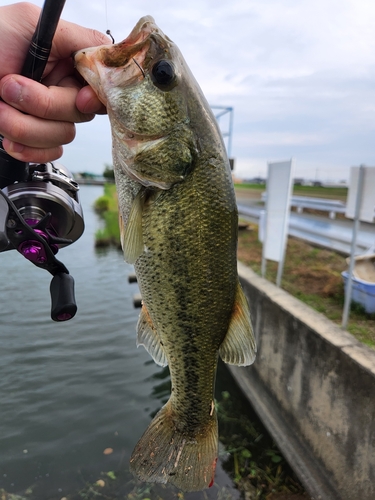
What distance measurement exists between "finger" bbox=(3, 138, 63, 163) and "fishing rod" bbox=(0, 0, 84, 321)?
0.18m

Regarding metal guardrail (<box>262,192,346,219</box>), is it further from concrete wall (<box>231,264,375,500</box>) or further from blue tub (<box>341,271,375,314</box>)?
concrete wall (<box>231,264,375,500</box>)

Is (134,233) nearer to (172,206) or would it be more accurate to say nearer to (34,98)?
(172,206)

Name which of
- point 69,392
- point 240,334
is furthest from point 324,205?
point 240,334

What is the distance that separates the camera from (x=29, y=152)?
4.99 ft

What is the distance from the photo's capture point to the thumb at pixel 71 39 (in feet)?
4.99

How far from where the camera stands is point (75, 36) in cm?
155

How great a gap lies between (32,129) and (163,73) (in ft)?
1.95

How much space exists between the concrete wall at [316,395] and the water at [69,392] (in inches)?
39.2

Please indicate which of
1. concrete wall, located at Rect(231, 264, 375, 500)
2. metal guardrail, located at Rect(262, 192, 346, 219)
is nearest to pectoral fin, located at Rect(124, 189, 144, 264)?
concrete wall, located at Rect(231, 264, 375, 500)

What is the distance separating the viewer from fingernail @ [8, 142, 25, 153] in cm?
148

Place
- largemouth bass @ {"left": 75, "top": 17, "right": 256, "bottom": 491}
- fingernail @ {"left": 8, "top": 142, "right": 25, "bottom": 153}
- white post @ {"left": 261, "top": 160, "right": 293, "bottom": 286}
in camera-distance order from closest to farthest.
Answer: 1. fingernail @ {"left": 8, "top": 142, "right": 25, "bottom": 153}
2. largemouth bass @ {"left": 75, "top": 17, "right": 256, "bottom": 491}
3. white post @ {"left": 261, "top": 160, "right": 293, "bottom": 286}

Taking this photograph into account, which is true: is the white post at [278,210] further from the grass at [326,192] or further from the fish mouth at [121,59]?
the grass at [326,192]

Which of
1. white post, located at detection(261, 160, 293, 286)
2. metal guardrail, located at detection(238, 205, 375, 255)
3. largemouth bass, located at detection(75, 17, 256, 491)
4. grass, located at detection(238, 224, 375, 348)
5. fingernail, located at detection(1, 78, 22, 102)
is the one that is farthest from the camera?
metal guardrail, located at detection(238, 205, 375, 255)

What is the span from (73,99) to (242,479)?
4658mm
